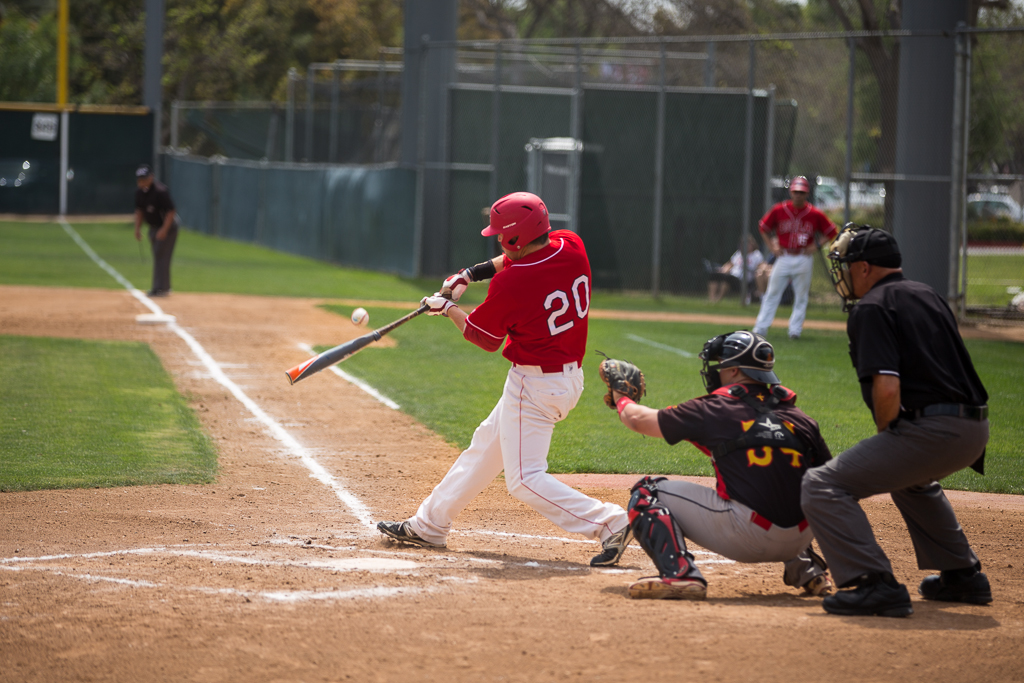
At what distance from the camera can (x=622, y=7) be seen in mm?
36281

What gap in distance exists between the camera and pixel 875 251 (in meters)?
4.82

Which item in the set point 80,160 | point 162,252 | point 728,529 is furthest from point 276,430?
point 80,160

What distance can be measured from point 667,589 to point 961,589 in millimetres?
1439

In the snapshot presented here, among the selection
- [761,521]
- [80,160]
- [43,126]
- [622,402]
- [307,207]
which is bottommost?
[761,521]

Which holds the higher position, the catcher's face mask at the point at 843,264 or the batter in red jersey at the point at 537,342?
the catcher's face mask at the point at 843,264

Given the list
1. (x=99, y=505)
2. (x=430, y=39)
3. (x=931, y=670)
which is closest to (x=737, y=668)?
(x=931, y=670)

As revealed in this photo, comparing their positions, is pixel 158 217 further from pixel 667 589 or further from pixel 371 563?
pixel 667 589

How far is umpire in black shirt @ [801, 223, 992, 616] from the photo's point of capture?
15.1ft

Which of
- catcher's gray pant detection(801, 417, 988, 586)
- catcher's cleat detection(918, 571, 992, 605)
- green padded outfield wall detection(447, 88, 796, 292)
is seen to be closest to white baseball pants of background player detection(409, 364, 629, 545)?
catcher's gray pant detection(801, 417, 988, 586)

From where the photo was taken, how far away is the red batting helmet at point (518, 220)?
5.47 meters

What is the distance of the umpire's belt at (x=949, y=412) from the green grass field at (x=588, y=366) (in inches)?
129

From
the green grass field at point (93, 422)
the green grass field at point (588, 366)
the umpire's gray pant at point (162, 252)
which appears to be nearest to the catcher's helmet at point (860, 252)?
the green grass field at point (588, 366)

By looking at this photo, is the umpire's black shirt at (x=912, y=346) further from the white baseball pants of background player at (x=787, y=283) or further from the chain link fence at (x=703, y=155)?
the chain link fence at (x=703, y=155)

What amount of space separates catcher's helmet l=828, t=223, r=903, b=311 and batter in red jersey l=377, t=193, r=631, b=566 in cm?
126
